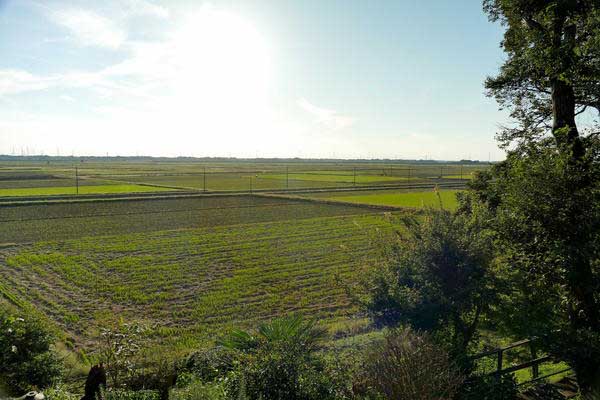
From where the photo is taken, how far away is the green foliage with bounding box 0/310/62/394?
256 inches

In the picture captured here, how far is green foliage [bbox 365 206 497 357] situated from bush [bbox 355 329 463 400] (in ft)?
3.83

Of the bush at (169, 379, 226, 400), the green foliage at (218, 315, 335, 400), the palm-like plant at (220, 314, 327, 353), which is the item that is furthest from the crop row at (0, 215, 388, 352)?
the bush at (169, 379, 226, 400)

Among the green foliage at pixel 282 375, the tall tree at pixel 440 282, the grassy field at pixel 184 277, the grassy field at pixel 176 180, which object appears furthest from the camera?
the grassy field at pixel 176 180

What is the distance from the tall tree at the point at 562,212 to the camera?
7.44 metres

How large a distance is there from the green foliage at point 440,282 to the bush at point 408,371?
46.0 inches

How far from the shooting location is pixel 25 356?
682 centimetres

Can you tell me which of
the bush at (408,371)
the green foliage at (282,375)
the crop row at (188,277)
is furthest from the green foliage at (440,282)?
the green foliage at (282,375)

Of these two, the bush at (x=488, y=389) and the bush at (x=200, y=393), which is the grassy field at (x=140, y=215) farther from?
the bush at (x=488, y=389)

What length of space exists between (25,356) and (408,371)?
6.13m

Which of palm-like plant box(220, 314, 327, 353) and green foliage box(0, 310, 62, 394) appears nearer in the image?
green foliage box(0, 310, 62, 394)

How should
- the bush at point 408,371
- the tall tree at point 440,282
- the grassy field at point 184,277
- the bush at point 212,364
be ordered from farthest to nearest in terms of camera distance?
the grassy field at point 184,277, the bush at point 212,364, the tall tree at point 440,282, the bush at point 408,371

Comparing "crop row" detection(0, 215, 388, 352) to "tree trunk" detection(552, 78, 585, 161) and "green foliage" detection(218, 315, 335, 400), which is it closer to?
"green foliage" detection(218, 315, 335, 400)

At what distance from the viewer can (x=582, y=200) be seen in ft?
24.8

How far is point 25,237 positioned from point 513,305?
88.4 feet
